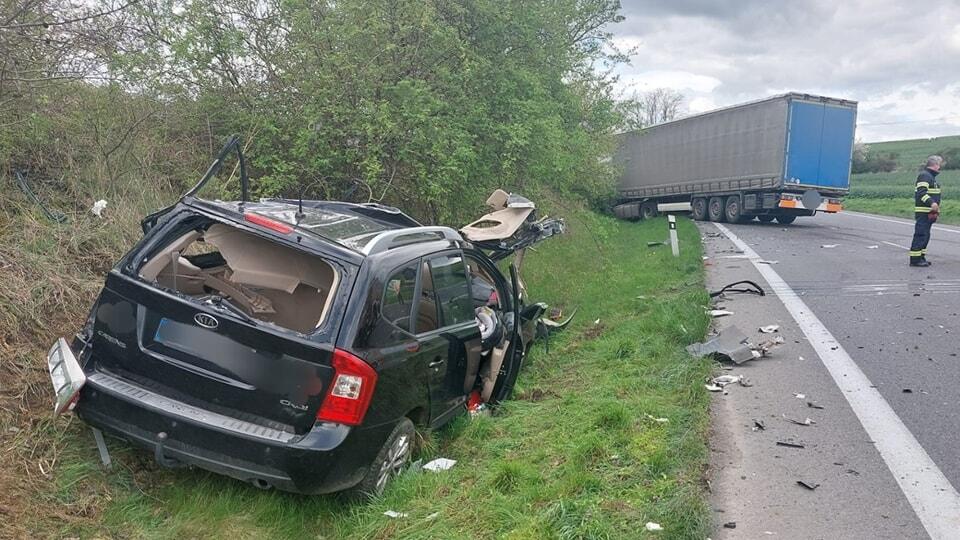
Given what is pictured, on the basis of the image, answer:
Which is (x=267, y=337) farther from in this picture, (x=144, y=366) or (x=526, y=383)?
(x=526, y=383)

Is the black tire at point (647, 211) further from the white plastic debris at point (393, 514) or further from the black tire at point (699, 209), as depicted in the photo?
the white plastic debris at point (393, 514)

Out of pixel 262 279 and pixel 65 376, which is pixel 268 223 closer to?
pixel 262 279

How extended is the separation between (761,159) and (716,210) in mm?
3479

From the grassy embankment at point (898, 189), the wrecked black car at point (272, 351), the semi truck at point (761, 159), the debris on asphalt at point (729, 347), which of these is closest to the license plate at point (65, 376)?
the wrecked black car at point (272, 351)

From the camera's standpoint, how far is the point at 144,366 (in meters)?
3.72

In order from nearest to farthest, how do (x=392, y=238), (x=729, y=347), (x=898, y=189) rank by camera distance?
(x=392, y=238), (x=729, y=347), (x=898, y=189)

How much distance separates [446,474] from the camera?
164 inches

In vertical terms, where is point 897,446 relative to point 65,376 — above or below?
below

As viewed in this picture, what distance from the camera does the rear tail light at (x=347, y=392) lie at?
354cm

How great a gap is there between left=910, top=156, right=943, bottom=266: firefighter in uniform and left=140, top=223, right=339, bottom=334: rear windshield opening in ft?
35.5

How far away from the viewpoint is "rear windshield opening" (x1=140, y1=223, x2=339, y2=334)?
436 cm

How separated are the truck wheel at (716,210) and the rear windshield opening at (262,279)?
2367 cm

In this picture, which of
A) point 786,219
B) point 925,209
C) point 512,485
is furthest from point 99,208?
point 786,219

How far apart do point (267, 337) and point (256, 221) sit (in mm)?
741
